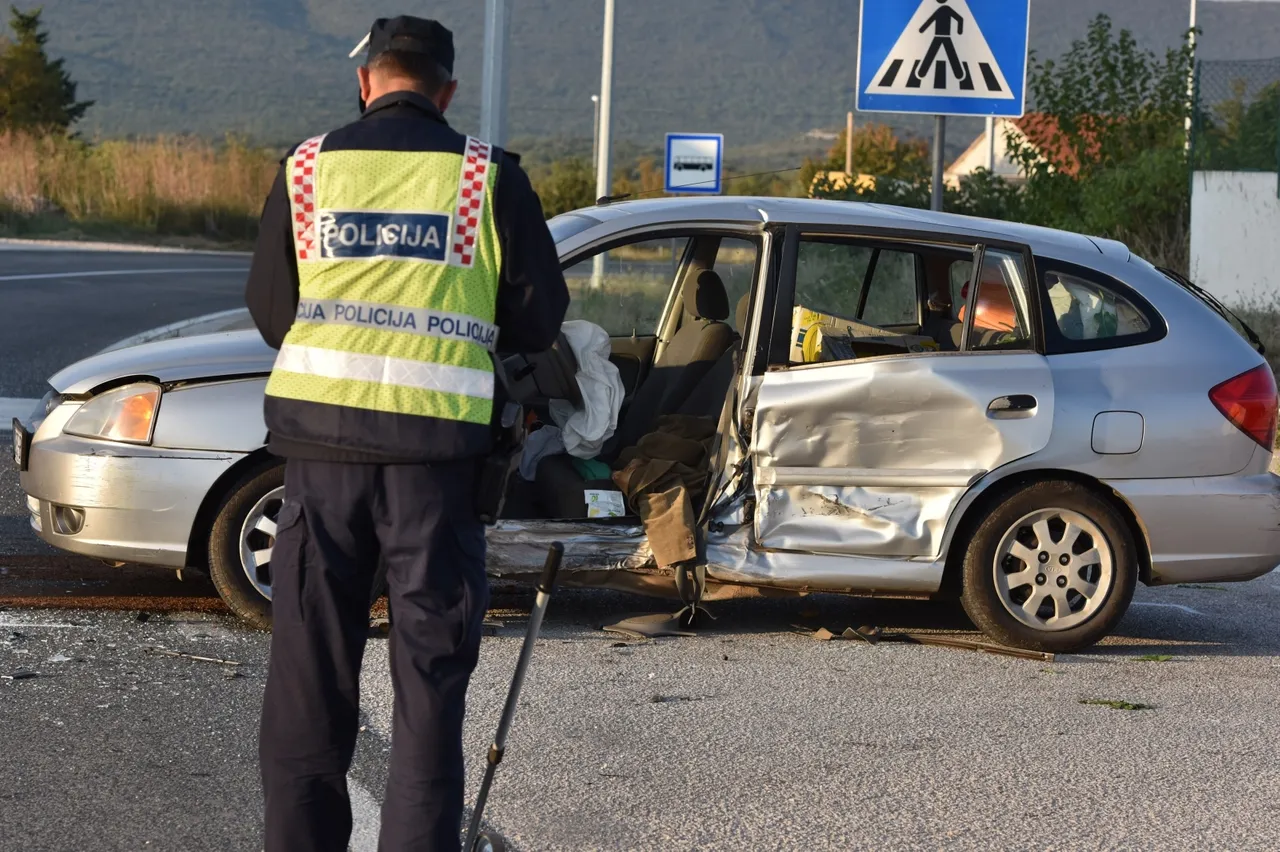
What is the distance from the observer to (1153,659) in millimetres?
6738

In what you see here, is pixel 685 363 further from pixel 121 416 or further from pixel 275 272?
pixel 275 272

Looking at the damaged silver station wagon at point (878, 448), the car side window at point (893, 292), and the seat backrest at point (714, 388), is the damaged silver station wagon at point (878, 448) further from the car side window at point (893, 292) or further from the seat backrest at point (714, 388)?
the car side window at point (893, 292)

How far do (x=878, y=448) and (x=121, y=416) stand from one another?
281 centimetres

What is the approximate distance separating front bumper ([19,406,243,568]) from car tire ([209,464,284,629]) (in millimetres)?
94

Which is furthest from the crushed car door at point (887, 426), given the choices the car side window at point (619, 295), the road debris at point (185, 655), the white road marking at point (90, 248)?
the white road marking at point (90, 248)

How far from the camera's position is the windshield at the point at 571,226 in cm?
654

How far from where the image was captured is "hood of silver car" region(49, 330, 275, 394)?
20.7 feet

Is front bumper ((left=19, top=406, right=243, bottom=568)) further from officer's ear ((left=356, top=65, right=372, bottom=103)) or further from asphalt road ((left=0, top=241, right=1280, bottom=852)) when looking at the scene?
officer's ear ((left=356, top=65, right=372, bottom=103))

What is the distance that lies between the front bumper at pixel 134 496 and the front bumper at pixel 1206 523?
11.4 ft

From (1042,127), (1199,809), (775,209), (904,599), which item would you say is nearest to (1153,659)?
(904,599)

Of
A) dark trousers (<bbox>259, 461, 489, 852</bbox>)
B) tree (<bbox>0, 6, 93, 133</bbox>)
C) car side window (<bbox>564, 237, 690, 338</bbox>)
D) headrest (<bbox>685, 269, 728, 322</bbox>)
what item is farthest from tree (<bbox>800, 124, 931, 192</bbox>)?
dark trousers (<bbox>259, 461, 489, 852</bbox>)

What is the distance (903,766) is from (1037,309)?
2250 millimetres

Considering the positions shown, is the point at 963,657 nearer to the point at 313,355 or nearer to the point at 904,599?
the point at 904,599

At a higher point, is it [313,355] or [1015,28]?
[1015,28]
